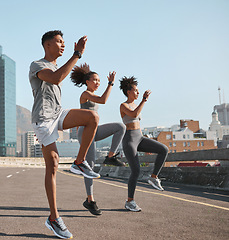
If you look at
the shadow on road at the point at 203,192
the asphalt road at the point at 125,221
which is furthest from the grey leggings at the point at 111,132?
the shadow on road at the point at 203,192

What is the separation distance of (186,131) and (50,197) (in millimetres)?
130522

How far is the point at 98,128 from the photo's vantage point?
514 centimetres

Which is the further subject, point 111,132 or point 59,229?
point 111,132

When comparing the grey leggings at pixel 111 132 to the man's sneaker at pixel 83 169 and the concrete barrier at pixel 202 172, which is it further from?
the concrete barrier at pixel 202 172

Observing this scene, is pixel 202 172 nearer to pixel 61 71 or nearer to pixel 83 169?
pixel 83 169

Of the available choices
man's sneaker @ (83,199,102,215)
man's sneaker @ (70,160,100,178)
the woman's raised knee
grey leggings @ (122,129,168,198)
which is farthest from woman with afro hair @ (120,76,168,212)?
man's sneaker @ (70,160,100,178)

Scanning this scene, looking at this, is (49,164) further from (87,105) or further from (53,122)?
(87,105)

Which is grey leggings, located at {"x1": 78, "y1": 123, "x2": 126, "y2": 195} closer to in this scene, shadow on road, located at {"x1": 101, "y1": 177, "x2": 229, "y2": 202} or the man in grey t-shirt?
the man in grey t-shirt

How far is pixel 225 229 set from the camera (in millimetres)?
3729

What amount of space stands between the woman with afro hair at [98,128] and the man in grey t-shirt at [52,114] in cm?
87

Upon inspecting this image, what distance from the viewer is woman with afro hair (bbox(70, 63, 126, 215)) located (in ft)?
15.6

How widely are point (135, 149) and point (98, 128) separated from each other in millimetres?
892

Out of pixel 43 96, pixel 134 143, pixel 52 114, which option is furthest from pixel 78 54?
pixel 134 143

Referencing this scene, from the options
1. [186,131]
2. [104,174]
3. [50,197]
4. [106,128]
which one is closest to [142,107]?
[106,128]
